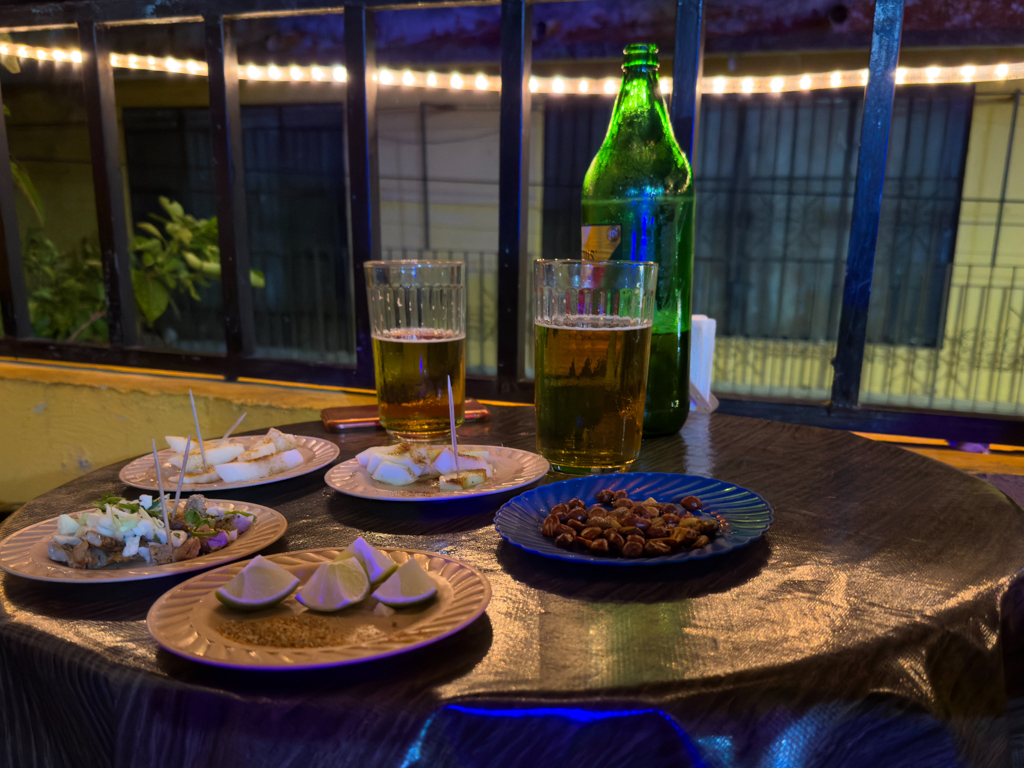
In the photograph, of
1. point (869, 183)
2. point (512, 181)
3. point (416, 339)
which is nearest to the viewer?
point (416, 339)

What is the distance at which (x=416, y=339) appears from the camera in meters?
1.09

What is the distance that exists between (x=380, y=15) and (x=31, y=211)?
10.3 feet

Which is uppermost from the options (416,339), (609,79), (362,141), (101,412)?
(609,79)

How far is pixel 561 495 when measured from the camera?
83cm

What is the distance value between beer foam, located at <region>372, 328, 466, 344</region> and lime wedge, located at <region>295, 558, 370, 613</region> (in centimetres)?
52

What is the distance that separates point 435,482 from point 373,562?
292mm

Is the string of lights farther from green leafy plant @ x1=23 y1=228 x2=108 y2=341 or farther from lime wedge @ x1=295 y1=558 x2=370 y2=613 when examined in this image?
lime wedge @ x1=295 y1=558 x2=370 y2=613

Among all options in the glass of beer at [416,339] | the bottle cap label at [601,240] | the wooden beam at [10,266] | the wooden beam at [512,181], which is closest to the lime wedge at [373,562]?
the glass of beer at [416,339]

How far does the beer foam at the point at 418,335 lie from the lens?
1.09 meters

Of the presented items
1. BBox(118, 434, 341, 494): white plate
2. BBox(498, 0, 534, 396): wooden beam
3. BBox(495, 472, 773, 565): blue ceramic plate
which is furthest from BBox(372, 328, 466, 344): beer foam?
BBox(498, 0, 534, 396): wooden beam

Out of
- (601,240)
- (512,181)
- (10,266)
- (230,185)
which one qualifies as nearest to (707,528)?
(601,240)

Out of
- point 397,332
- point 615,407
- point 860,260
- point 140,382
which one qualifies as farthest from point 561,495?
point 140,382

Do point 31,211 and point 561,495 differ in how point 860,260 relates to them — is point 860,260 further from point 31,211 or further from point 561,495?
point 31,211

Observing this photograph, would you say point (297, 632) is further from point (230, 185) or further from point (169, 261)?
point (169, 261)
